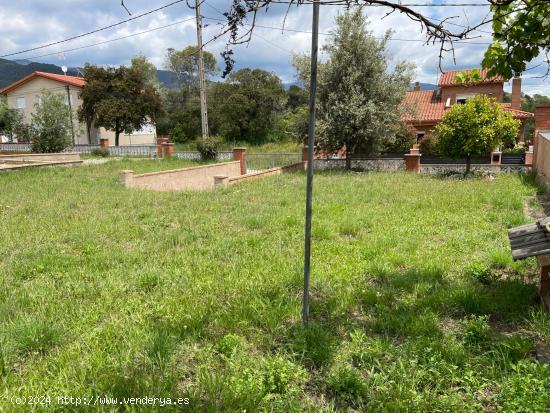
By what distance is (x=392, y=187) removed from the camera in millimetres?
11352

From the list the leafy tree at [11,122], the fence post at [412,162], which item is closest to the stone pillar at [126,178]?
the fence post at [412,162]

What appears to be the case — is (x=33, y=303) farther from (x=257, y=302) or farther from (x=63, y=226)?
(x=63, y=226)

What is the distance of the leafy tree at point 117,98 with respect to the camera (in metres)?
30.4

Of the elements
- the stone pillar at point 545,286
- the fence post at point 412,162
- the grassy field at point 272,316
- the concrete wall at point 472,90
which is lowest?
the grassy field at point 272,316

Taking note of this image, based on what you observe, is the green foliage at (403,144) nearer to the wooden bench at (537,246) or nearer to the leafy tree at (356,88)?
the leafy tree at (356,88)

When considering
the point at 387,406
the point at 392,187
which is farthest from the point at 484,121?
the point at 387,406

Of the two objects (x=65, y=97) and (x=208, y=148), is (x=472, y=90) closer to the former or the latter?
(x=208, y=148)

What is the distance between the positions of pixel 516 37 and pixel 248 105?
121 feet

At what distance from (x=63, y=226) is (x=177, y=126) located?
36.8m

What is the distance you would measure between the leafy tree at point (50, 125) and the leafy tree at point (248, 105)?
671 inches

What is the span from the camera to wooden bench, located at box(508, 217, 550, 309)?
9.30ft

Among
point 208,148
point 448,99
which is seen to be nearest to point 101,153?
point 208,148

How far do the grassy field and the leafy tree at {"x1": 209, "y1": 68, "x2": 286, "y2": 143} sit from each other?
33.4 m

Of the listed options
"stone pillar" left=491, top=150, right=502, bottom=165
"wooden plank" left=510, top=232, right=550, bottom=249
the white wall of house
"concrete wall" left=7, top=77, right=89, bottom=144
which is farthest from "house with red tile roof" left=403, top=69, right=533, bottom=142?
"concrete wall" left=7, top=77, right=89, bottom=144
